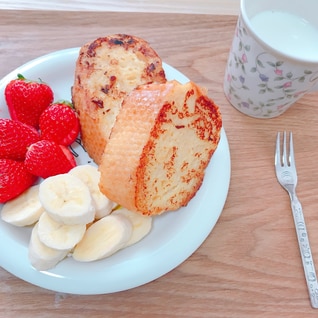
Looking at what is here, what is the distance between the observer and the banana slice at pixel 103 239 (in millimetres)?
918

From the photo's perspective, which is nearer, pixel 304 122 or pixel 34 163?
pixel 34 163

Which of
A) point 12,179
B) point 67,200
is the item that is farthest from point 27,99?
point 67,200

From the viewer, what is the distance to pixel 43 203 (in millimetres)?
891

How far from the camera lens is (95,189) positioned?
974 mm

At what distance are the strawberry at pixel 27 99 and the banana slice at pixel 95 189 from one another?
227 mm

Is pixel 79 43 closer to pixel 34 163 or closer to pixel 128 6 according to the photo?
pixel 128 6

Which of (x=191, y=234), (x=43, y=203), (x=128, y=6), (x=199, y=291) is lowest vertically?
(x=199, y=291)

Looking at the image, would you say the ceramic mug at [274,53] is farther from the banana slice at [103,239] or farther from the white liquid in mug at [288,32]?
the banana slice at [103,239]

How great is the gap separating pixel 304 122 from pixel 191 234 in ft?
1.85

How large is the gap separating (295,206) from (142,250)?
1.48 feet

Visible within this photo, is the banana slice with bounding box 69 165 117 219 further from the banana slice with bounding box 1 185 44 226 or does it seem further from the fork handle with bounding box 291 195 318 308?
the fork handle with bounding box 291 195 318 308

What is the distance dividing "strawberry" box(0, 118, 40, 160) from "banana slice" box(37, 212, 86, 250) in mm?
214

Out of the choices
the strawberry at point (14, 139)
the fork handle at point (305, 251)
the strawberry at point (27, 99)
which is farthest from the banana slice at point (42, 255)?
the fork handle at point (305, 251)

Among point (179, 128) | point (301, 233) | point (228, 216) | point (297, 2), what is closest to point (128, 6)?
point (297, 2)
